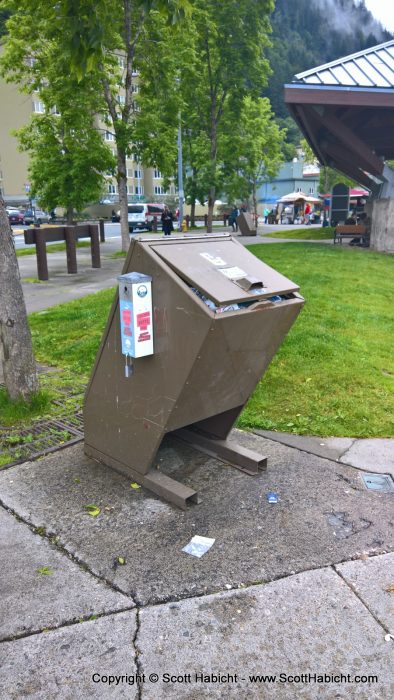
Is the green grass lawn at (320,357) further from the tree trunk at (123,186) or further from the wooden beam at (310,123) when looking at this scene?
the wooden beam at (310,123)

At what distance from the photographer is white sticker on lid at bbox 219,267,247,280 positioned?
3.21 m

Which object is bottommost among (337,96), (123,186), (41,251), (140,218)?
(41,251)

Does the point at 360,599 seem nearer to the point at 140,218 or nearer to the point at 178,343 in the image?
the point at 178,343

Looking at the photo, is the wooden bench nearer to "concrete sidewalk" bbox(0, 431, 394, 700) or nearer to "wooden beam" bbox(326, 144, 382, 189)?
"wooden beam" bbox(326, 144, 382, 189)

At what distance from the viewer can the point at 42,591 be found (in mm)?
2703

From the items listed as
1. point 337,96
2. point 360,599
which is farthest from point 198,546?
point 337,96

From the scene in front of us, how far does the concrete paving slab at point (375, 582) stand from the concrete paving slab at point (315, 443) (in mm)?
1287

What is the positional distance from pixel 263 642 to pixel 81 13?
17.9 feet

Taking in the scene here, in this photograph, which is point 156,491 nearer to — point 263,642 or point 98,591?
point 98,591

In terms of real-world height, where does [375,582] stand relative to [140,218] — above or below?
below

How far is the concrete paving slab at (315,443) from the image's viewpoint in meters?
4.30

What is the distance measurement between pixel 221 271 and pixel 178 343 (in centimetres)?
50

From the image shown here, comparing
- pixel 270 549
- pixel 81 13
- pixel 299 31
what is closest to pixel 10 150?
pixel 81 13

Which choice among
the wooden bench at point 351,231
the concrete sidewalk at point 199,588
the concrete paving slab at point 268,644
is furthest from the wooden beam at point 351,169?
the concrete paving slab at point 268,644
